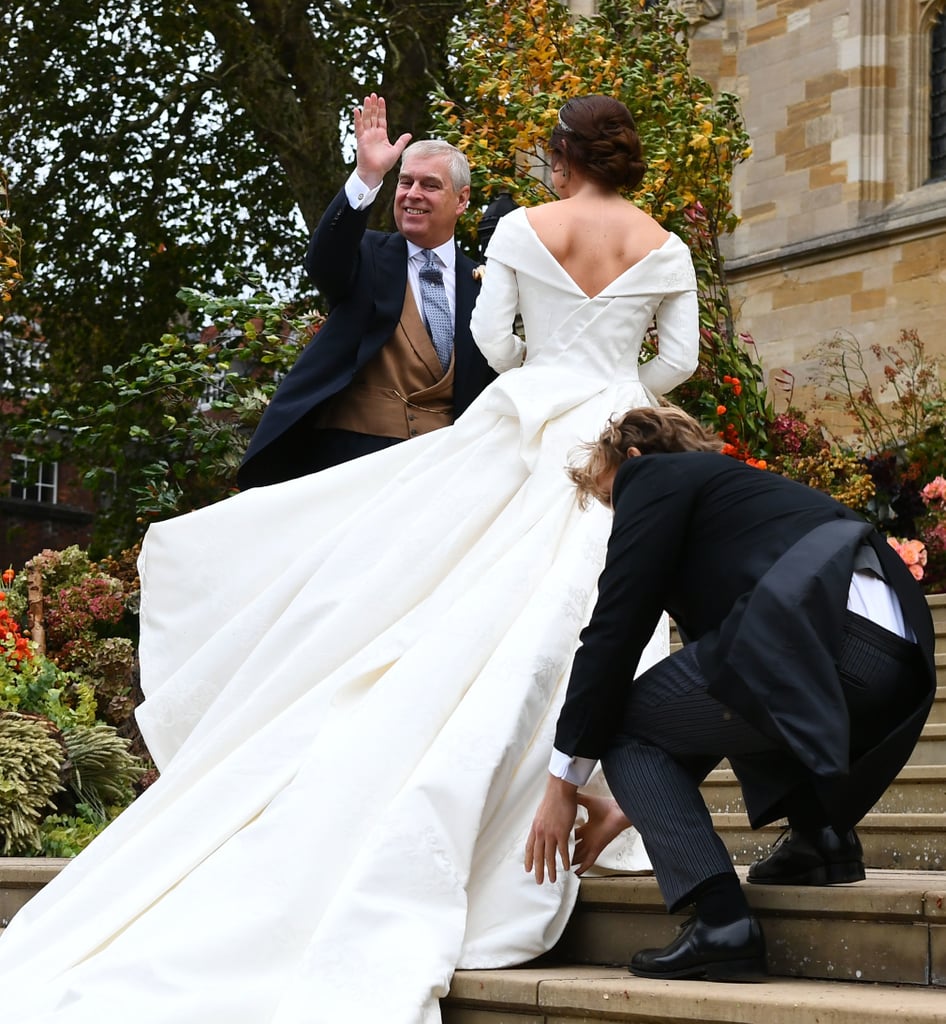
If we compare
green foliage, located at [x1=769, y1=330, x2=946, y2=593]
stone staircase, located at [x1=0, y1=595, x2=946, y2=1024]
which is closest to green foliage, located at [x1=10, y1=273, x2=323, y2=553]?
green foliage, located at [x1=769, y1=330, x2=946, y2=593]

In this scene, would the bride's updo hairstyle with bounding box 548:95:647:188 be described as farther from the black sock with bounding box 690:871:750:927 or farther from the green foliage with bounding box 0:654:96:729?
the green foliage with bounding box 0:654:96:729

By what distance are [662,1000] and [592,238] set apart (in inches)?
85.6

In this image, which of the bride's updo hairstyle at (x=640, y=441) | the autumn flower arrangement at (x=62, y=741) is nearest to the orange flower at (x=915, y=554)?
the autumn flower arrangement at (x=62, y=741)

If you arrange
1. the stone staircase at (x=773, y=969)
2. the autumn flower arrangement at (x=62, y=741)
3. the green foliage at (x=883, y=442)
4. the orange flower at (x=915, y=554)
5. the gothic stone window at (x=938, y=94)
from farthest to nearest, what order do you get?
the gothic stone window at (x=938, y=94), the green foliage at (x=883, y=442), the orange flower at (x=915, y=554), the autumn flower arrangement at (x=62, y=741), the stone staircase at (x=773, y=969)

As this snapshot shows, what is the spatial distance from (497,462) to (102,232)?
49.7ft

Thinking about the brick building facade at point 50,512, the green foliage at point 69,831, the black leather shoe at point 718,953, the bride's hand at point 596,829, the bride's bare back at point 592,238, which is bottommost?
the brick building facade at point 50,512

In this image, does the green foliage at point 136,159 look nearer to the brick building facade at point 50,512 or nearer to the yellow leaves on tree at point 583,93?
the yellow leaves on tree at point 583,93

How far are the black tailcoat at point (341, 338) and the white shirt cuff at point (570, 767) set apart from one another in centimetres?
206

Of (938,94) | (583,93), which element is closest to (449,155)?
(583,93)

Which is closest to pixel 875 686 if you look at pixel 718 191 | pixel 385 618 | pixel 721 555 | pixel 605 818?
pixel 721 555

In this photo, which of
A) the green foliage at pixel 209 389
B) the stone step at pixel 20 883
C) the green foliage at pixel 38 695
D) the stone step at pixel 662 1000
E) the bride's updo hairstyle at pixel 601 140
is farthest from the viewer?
the green foliage at pixel 209 389

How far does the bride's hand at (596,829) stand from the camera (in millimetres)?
3590

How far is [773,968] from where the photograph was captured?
3373mm

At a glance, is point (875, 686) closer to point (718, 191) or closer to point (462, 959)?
point (462, 959)
